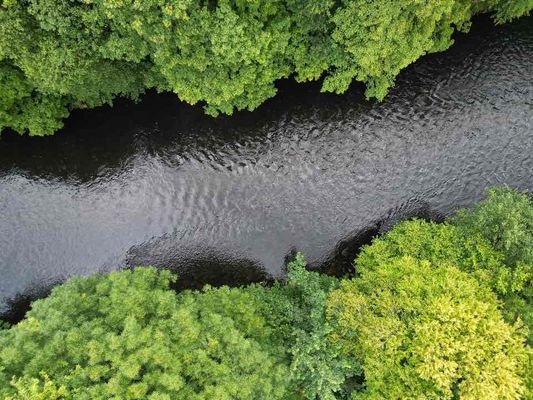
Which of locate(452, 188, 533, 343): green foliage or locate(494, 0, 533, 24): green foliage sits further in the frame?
locate(494, 0, 533, 24): green foliage

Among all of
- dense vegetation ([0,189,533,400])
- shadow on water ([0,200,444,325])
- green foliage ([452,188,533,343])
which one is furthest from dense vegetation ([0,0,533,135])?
dense vegetation ([0,189,533,400])

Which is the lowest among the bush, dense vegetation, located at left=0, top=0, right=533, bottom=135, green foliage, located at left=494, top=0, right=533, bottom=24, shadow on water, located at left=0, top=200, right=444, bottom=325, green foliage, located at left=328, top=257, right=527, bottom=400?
shadow on water, located at left=0, top=200, right=444, bottom=325

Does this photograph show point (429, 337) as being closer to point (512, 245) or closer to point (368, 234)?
point (512, 245)

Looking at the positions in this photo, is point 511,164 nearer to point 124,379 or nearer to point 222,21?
point 222,21

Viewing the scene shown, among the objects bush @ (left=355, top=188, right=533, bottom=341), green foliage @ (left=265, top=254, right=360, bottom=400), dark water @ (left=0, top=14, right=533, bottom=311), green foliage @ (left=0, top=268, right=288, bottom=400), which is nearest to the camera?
green foliage @ (left=0, top=268, right=288, bottom=400)

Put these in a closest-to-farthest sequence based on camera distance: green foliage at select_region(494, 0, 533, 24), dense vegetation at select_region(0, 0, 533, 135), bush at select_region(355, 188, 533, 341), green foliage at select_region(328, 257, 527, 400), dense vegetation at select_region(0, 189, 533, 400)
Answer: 1. dense vegetation at select_region(0, 189, 533, 400)
2. green foliage at select_region(328, 257, 527, 400)
3. bush at select_region(355, 188, 533, 341)
4. dense vegetation at select_region(0, 0, 533, 135)
5. green foliage at select_region(494, 0, 533, 24)

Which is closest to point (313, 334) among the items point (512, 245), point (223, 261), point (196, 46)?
point (223, 261)

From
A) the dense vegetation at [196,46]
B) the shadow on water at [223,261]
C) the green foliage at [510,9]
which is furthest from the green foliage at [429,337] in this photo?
the green foliage at [510,9]

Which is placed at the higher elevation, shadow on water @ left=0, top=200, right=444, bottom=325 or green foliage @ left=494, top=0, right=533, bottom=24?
green foliage @ left=494, top=0, right=533, bottom=24

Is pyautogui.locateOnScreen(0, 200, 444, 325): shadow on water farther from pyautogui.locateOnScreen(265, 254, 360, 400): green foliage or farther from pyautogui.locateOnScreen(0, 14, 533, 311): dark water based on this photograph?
pyautogui.locateOnScreen(265, 254, 360, 400): green foliage
